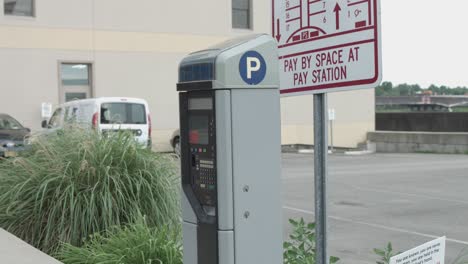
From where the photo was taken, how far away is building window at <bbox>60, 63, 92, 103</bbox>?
24281mm

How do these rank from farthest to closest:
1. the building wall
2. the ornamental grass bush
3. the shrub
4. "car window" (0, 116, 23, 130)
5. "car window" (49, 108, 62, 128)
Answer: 1. the building wall
2. "car window" (0, 116, 23, 130)
3. "car window" (49, 108, 62, 128)
4. the ornamental grass bush
5. the shrub

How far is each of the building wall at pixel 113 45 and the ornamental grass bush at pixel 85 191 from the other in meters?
14.4

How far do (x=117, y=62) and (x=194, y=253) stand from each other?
73.2ft

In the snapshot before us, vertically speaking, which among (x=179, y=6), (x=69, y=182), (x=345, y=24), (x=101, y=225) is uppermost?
(x=179, y=6)

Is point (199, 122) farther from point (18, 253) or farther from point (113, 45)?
point (113, 45)

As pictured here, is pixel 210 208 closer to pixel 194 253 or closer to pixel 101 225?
pixel 194 253

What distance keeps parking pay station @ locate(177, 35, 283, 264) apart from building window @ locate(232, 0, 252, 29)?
2542cm

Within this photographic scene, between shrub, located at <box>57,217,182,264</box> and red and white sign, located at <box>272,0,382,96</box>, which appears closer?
red and white sign, located at <box>272,0,382,96</box>

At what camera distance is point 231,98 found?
3.26 m

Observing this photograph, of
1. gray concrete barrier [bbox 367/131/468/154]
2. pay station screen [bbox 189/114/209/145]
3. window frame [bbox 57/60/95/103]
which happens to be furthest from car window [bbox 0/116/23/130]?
gray concrete barrier [bbox 367/131/468/154]

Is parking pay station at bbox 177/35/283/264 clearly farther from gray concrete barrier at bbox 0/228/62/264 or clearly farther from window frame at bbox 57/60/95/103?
window frame at bbox 57/60/95/103

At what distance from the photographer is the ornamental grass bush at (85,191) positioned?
623cm

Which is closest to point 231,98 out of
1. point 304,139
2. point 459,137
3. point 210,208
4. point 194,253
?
point 210,208

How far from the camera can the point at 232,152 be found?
3.25 meters
